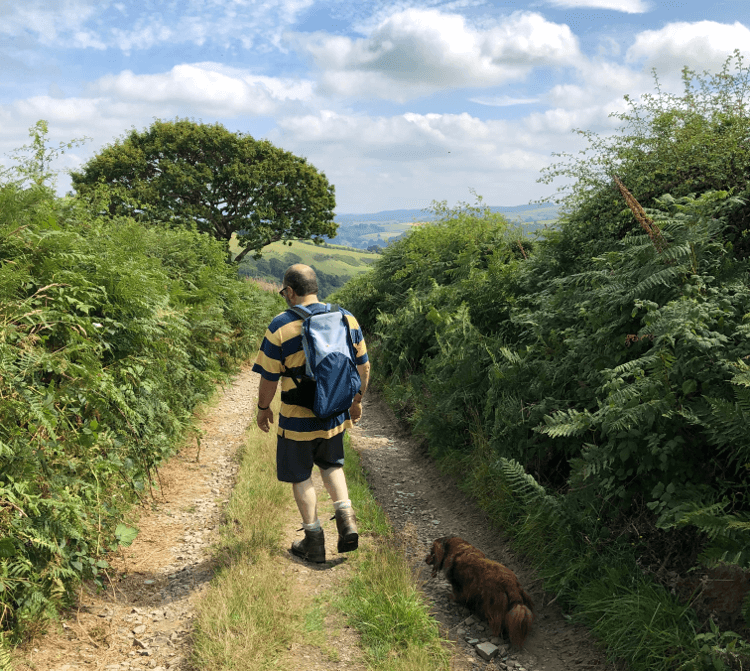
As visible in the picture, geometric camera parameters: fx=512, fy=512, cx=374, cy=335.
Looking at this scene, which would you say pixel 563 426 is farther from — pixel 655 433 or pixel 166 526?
pixel 166 526

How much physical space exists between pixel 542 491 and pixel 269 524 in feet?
8.40

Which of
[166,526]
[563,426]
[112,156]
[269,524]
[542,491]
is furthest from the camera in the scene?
[112,156]

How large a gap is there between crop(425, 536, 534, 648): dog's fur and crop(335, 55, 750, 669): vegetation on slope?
46 centimetres

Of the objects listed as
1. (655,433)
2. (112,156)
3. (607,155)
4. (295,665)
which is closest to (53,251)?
(295,665)

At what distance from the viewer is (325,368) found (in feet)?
13.5

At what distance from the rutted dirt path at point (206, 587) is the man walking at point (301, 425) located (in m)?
0.36

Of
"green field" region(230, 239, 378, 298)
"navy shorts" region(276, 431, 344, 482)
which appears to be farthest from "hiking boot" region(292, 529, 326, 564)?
"green field" region(230, 239, 378, 298)

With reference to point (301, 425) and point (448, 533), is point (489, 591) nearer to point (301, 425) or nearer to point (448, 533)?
point (448, 533)

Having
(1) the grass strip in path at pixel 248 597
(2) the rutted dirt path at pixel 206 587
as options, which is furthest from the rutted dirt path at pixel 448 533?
(1) the grass strip in path at pixel 248 597

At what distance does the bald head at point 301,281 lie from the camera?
4355 millimetres

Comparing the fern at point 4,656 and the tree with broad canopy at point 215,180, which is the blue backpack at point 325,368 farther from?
the tree with broad canopy at point 215,180

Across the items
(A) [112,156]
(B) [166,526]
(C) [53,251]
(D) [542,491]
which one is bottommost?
(B) [166,526]

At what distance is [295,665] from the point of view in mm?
3312

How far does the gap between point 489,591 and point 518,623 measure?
0.28 meters
